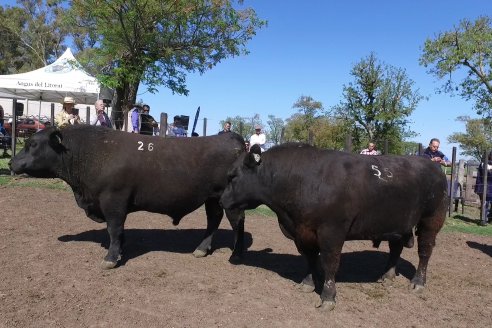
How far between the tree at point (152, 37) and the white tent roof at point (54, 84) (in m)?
1.74

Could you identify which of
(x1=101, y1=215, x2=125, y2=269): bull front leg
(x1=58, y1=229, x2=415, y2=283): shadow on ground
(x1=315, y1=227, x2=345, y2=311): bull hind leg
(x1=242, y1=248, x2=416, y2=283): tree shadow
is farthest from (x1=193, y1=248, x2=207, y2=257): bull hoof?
(x1=315, y1=227, x2=345, y2=311): bull hind leg

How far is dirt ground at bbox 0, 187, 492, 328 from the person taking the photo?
167 inches

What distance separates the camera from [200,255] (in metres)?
6.30

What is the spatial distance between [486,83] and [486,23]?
4.26 metres

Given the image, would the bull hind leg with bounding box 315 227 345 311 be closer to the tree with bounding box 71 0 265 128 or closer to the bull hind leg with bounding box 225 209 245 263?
the bull hind leg with bounding box 225 209 245 263

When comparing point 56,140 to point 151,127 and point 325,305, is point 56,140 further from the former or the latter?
point 151,127

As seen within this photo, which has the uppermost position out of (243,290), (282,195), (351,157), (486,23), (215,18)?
(486,23)

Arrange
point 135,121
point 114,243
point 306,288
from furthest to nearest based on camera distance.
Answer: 1. point 135,121
2. point 114,243
3. point 306,288

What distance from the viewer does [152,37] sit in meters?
17.7

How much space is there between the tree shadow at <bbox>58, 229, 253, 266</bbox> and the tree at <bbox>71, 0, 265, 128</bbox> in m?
10.0

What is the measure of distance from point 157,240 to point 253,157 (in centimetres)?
→ 282

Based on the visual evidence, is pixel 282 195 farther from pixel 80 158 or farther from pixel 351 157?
pixel 80 158

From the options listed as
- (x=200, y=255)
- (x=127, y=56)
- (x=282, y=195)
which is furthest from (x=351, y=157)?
(x=127, y=56)

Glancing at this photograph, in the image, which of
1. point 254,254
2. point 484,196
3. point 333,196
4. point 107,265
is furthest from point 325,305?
point 484,196
